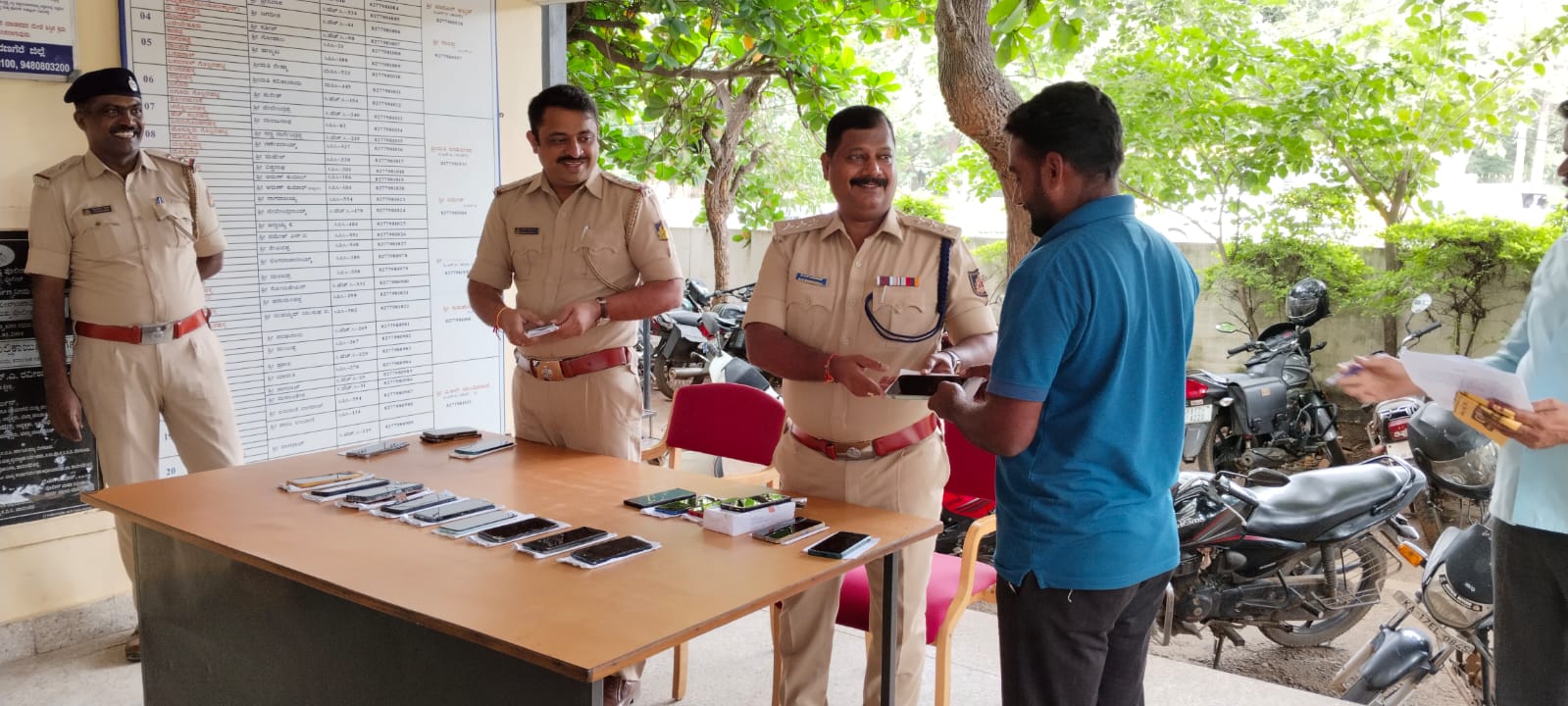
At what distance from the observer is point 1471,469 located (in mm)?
3455

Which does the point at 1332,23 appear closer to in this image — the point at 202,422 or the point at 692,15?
the point at 692,15

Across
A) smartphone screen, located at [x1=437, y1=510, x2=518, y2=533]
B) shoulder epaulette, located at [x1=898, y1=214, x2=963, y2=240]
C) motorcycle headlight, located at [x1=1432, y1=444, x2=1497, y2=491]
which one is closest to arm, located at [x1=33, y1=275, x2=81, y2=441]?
smartphone screen, located at [x1=437, y1=510, x2=518, y2=533]

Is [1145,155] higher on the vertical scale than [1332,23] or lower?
lower

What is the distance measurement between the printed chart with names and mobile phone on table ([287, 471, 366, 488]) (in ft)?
4.31

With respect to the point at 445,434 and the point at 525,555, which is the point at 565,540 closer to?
the point at 525,555

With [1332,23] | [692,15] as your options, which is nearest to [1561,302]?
[692,15]

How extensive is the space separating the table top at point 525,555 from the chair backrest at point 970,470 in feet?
2.23

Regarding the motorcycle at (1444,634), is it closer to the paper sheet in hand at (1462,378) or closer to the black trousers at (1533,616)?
the black trousers at (1533,616)

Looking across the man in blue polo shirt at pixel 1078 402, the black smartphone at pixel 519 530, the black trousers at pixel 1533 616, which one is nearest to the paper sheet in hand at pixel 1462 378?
the black trousers at pixel 1533 616

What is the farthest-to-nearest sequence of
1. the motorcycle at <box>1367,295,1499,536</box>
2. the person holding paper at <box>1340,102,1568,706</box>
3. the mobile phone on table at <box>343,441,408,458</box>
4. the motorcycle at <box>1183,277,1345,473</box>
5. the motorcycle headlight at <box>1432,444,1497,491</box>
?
the motorcycle at <box>1183,277,1345,473</box>, the motorcycle headlight at <box>1432,444,1497,491</box>, the motorcycle at <box>1367,295,1499,536</box>, the mobile phone on table at <box>343,441,408,458</box>, the person holding paper at <box>1340,102,1568,706</box>

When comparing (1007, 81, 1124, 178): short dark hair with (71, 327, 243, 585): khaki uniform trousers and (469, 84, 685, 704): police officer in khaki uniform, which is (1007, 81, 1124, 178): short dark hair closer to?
(469, 84, 685, 704): police officer in khaki uniform

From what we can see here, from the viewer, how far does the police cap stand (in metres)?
3.05

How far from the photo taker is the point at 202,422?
11.0 ft

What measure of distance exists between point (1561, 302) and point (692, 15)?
15.0 ft
